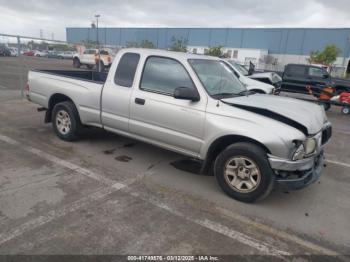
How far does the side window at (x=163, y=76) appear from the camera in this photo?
4.30 metres

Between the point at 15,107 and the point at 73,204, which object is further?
the point at 15,107

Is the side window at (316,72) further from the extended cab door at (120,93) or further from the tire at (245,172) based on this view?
the tire at (245,172)

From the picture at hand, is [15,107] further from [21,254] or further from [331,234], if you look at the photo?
[331,234]

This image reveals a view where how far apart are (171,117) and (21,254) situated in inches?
95.3

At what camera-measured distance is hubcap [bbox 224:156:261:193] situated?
3721 mm

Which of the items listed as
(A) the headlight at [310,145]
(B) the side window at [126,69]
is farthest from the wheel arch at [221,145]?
(B) the side window at [126,69]

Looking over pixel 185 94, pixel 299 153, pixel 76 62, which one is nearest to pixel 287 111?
Result: pixel 299 153

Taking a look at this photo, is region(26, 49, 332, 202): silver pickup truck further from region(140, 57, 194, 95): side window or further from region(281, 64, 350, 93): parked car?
region(281, 64, 350, 93): parked car

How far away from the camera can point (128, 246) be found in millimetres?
2871

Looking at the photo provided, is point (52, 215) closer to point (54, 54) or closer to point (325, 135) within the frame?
point (325, 135)

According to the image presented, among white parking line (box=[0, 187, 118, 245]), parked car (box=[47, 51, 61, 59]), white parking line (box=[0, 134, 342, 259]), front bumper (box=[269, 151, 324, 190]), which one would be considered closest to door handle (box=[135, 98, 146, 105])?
white parking line (box=[0, 134, 342, 259])

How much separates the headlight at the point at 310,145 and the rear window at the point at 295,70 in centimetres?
1214

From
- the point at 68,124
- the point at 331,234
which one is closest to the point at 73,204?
the point at 68,124

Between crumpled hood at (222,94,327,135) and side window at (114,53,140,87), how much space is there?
1.62m
